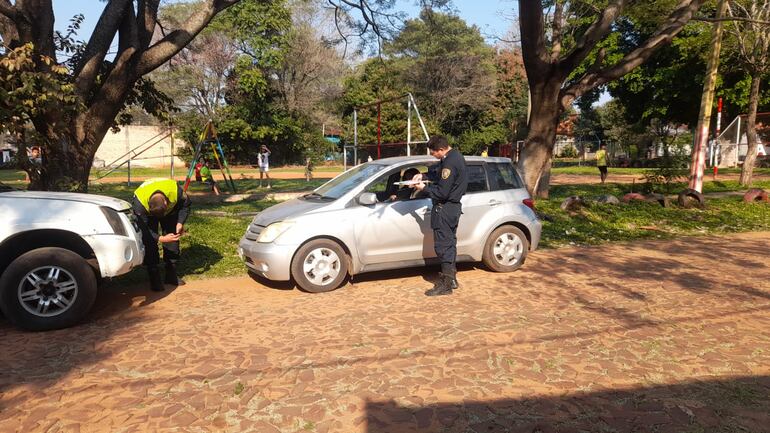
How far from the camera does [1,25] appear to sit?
8.77 meters

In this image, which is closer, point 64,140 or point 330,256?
point 330,256

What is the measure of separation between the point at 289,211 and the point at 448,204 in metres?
1.88

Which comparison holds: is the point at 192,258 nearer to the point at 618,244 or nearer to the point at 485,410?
the point at 485,410

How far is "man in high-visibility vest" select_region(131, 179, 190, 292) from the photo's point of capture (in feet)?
19.9

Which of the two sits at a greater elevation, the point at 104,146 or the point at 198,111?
the point at 198,111

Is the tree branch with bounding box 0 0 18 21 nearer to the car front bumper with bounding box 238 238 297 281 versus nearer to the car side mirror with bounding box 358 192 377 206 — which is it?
the car front bumper with bounding box 238 238 297 281

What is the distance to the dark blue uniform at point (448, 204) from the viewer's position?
19.4 ft

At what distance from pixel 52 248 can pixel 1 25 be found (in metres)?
6.14

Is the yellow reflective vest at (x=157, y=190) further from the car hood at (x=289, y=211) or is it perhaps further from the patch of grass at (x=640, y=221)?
the patch of grass at (x=640, y=221)

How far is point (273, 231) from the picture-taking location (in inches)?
241

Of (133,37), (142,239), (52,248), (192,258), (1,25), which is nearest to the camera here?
(52,248)

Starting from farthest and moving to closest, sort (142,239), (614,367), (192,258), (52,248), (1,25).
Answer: (1,25)
(192,258)
(142,239)
(52,248)
(614,367)

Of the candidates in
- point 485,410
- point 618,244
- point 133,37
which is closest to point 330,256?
point 485,410

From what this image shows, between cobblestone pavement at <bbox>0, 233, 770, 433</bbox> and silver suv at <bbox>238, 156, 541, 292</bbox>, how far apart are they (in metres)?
0.34
